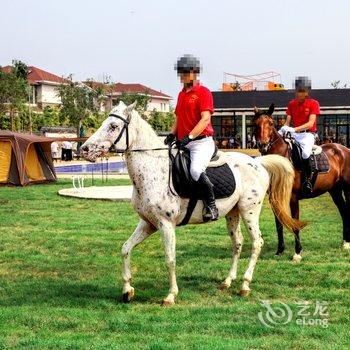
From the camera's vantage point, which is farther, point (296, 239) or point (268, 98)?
point (268, 98)

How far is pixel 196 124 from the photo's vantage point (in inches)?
304

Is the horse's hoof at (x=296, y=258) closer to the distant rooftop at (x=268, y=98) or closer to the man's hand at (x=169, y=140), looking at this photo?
the man's hand at (x=169, y=140)

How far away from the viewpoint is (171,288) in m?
7.37

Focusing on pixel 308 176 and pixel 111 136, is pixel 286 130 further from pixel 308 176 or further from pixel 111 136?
pixel 111 136

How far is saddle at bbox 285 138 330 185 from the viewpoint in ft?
34.7

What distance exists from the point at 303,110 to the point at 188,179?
12.5 ft

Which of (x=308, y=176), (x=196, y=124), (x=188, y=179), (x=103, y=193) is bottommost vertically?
(x=103, y=193)

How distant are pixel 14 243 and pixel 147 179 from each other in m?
5.08

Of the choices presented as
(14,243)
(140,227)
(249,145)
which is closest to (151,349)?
(140,227)

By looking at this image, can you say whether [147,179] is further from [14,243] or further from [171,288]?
[14,243]

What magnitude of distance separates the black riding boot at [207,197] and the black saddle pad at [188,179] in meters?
0.08

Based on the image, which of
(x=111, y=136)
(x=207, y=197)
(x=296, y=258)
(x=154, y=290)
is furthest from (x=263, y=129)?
(x=111, y=136)

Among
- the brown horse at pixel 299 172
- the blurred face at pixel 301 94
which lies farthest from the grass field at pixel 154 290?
the blurred face at pixel 301 94

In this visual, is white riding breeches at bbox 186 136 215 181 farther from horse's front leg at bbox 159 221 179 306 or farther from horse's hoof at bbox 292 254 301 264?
horse's hoof at bbox 292 254 301 264
